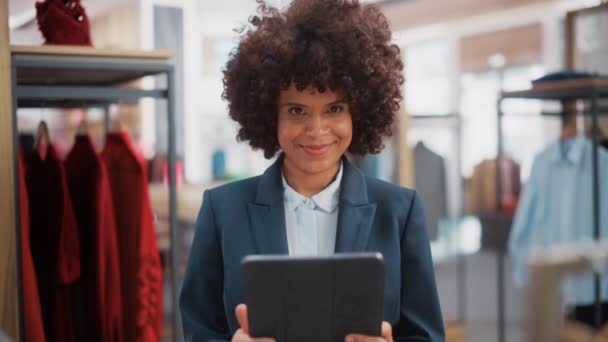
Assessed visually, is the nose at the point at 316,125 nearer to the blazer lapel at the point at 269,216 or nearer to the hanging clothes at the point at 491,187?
the blazer lapel at the point at 269,216

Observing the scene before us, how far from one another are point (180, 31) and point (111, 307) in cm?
312

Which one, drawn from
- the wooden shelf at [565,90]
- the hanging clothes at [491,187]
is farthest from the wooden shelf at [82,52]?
the hanging clothes at [491,187]

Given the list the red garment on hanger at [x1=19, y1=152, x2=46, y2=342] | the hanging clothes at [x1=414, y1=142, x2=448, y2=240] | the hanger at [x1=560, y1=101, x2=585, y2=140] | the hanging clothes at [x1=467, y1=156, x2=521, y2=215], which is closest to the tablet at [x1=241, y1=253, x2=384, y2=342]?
the red garment on hanger at [x1=19, y1=152, x2=46, y2=342]

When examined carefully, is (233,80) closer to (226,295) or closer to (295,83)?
(295,83)

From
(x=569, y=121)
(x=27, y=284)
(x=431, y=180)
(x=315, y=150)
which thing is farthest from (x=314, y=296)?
(x=431, y=180)

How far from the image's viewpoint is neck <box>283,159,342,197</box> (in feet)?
4.87

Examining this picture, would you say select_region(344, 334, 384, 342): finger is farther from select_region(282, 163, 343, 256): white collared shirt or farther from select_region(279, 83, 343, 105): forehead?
select_region(279, 83, 343, 105): forehead

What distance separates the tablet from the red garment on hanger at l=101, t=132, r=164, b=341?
1.44 m

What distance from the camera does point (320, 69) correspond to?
4.63 ft

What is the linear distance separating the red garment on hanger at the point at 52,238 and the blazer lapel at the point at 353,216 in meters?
1.29

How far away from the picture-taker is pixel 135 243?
2549 mm

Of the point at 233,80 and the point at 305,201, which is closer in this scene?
the point at 305,201

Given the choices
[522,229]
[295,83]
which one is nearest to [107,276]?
[295,83]

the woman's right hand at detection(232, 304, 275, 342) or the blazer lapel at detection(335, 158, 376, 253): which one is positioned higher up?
the blazer lapel at detection(335, 158, 376, 253)
